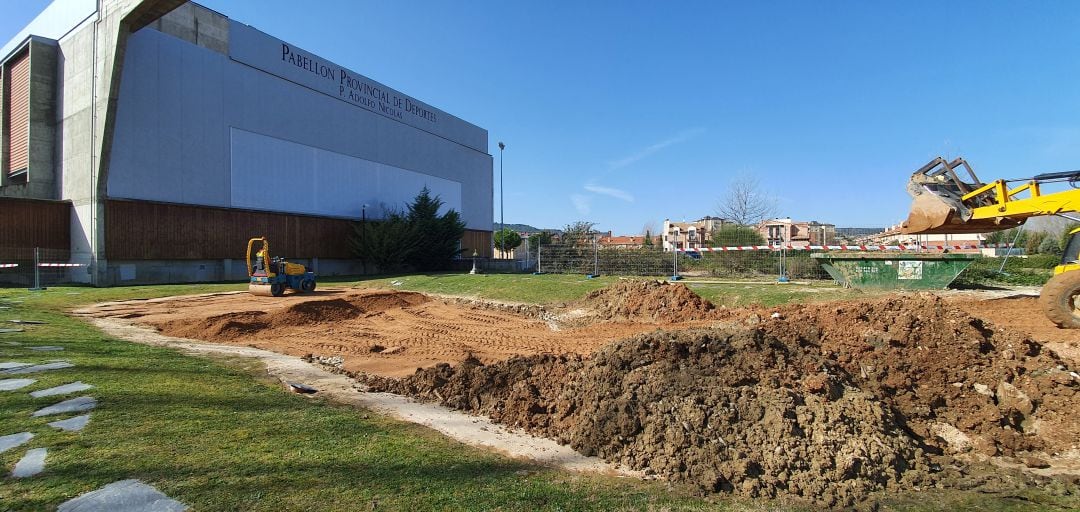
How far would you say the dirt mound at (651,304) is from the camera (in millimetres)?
12859

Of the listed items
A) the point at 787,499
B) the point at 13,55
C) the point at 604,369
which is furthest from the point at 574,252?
the point at 13,55

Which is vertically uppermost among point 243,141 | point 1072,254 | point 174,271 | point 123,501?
point 243,141

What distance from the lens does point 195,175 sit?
28188mm

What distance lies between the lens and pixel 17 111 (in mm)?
28172

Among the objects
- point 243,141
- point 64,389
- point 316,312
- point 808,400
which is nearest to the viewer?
point 808,400

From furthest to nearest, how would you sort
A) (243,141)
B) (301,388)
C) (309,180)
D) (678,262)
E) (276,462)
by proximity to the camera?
(309,180) < (243,141) < (678,262) < (301,388) < (276,462)

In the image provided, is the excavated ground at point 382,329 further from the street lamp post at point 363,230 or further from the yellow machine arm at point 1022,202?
the street lamp post at point 363,230

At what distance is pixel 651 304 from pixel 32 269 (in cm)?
2904

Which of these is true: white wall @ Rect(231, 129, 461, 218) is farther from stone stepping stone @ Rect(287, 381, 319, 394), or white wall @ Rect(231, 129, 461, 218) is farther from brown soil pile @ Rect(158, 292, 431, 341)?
stone stepping stone @ Rect(287, 381, 319, 394)

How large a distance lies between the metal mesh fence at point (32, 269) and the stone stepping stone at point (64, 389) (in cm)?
2366

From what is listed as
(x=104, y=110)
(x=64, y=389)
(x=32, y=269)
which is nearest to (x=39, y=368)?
(x=64, y=389)

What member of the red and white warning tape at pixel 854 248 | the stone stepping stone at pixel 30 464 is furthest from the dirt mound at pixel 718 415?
the red and white warning tape at pixel 854 248

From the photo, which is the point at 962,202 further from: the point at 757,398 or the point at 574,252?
the point at 574,252

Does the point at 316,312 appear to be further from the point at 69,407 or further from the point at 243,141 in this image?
the point at 243,141
